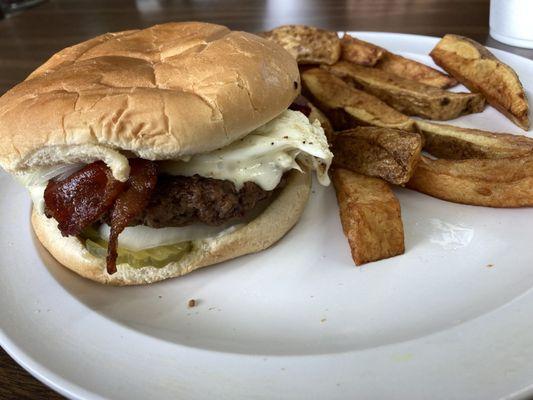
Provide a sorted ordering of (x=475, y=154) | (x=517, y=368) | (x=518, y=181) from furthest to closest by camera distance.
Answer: (x=475, y=154) < (x=518, y=181) < (x=517, y=368)

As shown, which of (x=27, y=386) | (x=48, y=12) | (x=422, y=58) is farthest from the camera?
(x=48, y=12)

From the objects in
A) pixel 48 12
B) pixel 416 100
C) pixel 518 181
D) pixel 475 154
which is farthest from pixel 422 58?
pixel 48 12

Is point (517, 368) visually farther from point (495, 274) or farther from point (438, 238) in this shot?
point (438, 238)

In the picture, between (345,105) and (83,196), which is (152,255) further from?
(345,105)

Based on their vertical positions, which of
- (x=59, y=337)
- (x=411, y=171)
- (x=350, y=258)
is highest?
(x=411, y=171)

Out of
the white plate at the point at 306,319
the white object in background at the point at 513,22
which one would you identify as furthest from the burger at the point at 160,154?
the white object in background at the point at 513,22

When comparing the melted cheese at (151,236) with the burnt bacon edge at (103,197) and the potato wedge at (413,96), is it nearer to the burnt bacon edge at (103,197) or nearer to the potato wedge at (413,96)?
the burnt bacon edge at (103,197)

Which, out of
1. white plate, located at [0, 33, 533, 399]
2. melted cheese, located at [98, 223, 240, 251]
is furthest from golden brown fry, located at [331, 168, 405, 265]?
melted cheese, located at [98, 223, 240, 251]

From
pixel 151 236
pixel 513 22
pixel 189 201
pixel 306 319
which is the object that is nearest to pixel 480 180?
pixel 306 319
